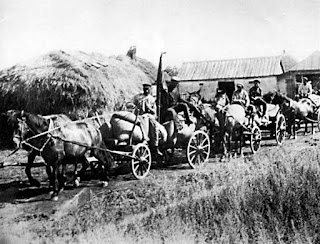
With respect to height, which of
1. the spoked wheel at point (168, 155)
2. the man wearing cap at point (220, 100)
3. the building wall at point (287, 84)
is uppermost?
the building wall at point (287, 84)

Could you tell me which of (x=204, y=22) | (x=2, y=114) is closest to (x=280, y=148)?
(x=204, y=22)

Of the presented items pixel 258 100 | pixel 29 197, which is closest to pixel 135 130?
pixel 29 197

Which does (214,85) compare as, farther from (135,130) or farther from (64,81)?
(64,81)

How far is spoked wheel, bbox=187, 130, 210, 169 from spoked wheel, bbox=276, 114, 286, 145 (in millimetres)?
400

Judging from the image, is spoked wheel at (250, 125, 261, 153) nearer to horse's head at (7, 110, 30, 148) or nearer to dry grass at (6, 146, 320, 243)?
dry grass at (6, 146, 320, 243)

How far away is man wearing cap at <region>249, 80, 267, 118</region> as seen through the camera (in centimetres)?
248

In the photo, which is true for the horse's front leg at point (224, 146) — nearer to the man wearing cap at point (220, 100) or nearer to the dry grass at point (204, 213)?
the man wearing cap at point (220, 100)

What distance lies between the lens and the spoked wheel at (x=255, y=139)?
2.61 metres

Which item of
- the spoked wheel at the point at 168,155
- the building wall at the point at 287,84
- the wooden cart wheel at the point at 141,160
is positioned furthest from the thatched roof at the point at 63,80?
the building wall at the point at 287,84

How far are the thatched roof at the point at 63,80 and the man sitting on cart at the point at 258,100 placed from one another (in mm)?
624

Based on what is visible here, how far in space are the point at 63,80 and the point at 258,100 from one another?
129 centimetres

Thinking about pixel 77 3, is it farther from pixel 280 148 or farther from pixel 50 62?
pixel 280 148

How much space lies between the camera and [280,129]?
2627 mm

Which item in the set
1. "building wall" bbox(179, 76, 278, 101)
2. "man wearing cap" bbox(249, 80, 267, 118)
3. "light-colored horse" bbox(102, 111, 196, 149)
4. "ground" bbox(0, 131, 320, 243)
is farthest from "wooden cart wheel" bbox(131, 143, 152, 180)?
"man wearing cap" bbox(249, 80, 267, 118)
